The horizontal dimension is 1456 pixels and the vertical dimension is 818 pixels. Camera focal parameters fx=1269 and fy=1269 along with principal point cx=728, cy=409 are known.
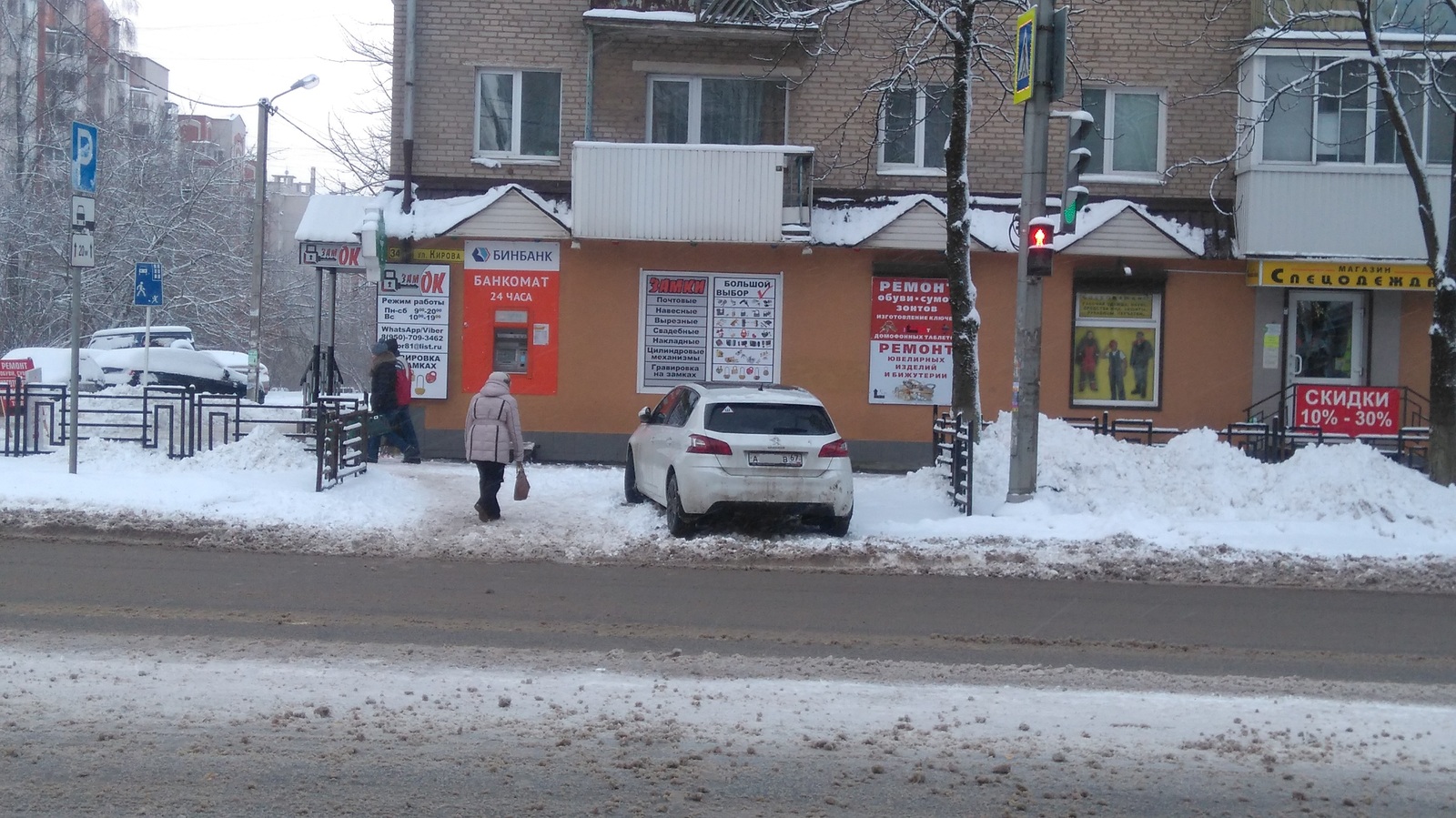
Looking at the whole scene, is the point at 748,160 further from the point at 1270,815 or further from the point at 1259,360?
the point at 1270,815

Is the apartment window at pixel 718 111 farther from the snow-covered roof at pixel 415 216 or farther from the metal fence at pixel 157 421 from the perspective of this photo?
the metal fence at pixel 157 421

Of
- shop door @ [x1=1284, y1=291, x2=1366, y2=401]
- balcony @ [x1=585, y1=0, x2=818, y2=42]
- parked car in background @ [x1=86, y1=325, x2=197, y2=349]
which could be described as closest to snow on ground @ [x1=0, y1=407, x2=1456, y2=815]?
shop door @ [x1=1284, y1=291, x2=1366, y2=401]

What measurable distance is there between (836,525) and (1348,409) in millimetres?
8367

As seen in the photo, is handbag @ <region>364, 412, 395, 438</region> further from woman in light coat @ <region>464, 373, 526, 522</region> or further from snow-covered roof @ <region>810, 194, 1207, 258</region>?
snow-covered roof @ <region>810, 194, 1207, 258</region>

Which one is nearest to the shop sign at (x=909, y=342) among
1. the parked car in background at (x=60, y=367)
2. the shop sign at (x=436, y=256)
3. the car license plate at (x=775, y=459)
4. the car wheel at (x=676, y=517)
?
the shop sign at (x=436, y=256)

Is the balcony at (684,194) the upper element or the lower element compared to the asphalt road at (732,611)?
upper

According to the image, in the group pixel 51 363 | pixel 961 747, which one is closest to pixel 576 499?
pixel 961 747

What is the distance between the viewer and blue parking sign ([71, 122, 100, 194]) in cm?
1388

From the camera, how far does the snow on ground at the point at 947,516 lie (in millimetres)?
12273

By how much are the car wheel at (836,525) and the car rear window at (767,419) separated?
885 millimetres

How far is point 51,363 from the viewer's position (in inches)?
1125

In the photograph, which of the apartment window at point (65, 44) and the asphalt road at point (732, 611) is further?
the apartment window at point (65, 44)

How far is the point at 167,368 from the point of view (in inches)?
1280

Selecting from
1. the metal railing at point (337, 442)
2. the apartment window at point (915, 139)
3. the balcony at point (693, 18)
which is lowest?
the metal railing at point (337, 442)
